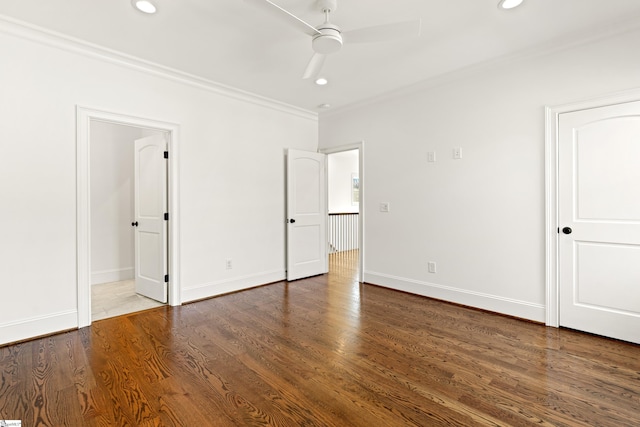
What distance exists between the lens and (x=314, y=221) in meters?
5.10

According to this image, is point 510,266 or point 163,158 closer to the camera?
point 510,266

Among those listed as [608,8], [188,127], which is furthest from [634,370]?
[188,127]

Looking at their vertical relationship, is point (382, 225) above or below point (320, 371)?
above

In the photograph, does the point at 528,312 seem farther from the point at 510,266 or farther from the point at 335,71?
A: the point at 335,71

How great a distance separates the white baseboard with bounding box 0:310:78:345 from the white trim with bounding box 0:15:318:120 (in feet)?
8.04

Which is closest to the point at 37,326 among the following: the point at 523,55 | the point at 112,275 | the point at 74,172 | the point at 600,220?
the point at 74,172

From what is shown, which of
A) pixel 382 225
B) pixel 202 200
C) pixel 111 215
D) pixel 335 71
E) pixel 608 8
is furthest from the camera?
pixel 111 215

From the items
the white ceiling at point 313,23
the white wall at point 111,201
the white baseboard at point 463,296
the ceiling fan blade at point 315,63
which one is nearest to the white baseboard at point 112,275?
the white wall at point 111,201

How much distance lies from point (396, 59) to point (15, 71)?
3475mm

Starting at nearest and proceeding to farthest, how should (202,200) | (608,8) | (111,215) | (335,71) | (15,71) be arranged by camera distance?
1. (608,8)
2. (15,71)
3. (335,71)
4. (202,200)
5. (111,215)

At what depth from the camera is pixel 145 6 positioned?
7.79 feet

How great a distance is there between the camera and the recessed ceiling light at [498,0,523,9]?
2.32 metres

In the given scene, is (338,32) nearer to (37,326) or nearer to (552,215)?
(552,215)

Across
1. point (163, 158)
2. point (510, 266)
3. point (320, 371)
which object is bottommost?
point (320, 371)
